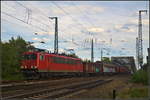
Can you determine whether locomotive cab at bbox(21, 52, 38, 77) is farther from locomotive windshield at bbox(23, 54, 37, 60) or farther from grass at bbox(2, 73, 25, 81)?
grass at bbox(2, 73, 25, 81)

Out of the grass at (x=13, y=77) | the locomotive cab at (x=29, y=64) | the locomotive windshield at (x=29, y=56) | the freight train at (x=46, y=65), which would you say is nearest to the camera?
the locomotive cab at (x=29, y=64)

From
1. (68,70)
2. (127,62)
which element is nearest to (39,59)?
(68,70)

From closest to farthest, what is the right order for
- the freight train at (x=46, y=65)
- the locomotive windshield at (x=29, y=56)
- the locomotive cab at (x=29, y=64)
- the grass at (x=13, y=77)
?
the locomotive cab at (x=29, y=64)
the freight train at (x=46, y=65)
the locomotive windshield at (x=29, y=56)
the grass at (x=13, y=77)

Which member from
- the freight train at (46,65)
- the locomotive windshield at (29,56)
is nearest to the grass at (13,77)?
the freight train at (46,65)

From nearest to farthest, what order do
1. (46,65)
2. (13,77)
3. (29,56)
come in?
(29,56), (46,65), (13,77)

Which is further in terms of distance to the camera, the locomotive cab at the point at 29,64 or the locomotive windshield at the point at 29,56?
the locomotive windshield at the point at 29,56

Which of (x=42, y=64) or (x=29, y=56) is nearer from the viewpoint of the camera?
(x=42, y=64)

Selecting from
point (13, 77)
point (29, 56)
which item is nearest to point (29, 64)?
point (29, 56)

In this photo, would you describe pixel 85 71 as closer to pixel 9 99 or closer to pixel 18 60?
pixel 18 60

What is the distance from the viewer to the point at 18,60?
109ft

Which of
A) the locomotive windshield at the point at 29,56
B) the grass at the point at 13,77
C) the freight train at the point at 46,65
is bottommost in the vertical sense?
the grass at the point at 13,77

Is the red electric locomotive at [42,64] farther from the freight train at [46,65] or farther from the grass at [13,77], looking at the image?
the grass at [13,77]

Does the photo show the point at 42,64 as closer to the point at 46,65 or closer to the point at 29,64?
the point at 46,65

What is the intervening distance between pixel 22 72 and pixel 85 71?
18.6 metres
